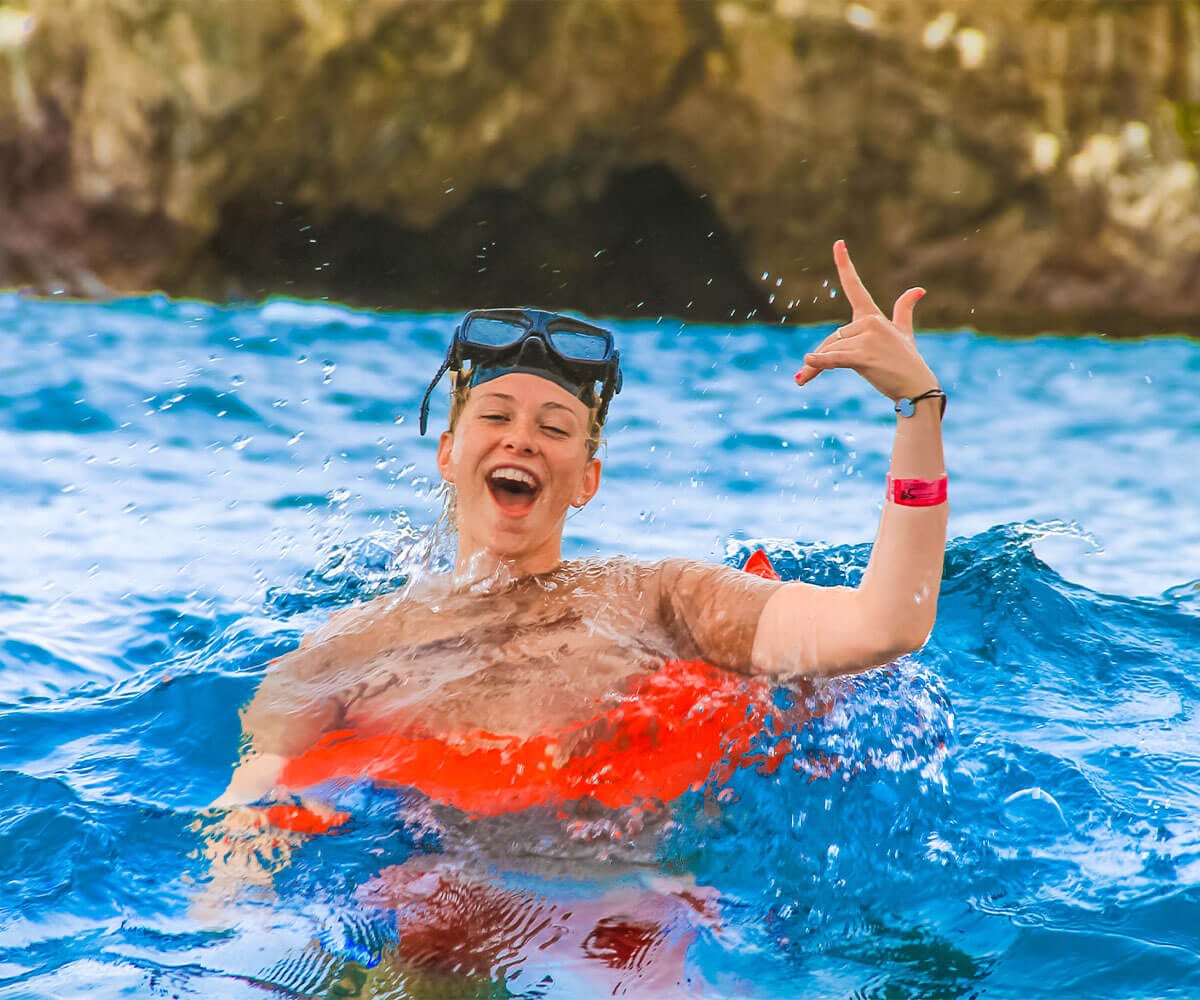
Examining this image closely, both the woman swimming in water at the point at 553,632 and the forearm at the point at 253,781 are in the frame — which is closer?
the woman swimming in water at the point at 553,632

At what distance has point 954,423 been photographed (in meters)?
9.04

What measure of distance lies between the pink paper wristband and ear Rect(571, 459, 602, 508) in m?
0.97

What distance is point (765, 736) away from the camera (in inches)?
125

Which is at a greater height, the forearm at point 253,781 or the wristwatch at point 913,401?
the wristwatch at point 913,401

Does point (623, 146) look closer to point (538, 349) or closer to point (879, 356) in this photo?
point (538, 349)

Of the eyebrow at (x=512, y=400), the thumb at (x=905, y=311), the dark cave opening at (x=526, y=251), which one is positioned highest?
the dark cave opening at (x=526, y=251)

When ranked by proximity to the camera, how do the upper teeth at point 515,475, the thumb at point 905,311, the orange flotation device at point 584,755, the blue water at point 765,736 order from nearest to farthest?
the thumb at point 905,311 < the blue water at point 765,736 < the orange flotation device at point 584,755 < the upper teeth at point 515,475

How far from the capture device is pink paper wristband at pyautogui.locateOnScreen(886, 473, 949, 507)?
255 centimetres

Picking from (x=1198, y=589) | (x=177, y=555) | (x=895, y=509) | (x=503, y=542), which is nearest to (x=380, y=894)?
(x=503, y=542)

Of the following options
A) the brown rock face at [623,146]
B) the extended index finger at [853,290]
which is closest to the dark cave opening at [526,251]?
the brown rock face at [623,146]

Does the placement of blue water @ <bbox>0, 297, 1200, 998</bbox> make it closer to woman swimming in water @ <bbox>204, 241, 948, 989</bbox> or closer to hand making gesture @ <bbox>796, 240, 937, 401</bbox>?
woman swimming in water @ <bbox>204, 241, 948, 989</bbox>

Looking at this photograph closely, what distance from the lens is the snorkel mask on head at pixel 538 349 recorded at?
3.40 metres

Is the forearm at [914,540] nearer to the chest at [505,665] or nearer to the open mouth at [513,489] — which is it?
the chest at [505,665]

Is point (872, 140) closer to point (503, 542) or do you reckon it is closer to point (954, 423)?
point (954, 423)
